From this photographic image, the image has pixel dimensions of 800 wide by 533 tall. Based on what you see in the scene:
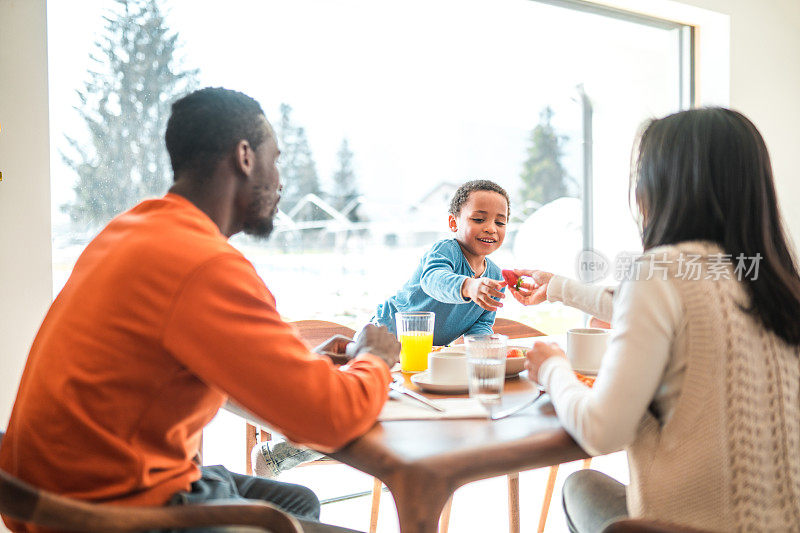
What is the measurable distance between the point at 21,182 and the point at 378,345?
1467 mm

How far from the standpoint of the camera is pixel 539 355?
4.00 feet

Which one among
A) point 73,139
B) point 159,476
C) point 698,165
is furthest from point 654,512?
point 73,139

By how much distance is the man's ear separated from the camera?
46.6 inches

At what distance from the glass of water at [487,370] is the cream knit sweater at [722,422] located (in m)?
0.20

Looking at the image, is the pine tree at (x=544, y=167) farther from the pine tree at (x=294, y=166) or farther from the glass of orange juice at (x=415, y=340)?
the glass of orange juice at (x=415, y=340)

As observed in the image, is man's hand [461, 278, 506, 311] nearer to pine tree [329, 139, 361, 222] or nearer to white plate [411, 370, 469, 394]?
white plate [411, 370, 469, 394]

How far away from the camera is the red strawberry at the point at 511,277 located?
185 centimetres

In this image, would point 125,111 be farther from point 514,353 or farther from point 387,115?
point 514,353

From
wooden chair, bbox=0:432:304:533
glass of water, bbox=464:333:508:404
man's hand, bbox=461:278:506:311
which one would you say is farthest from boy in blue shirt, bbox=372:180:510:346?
wooden chair, bbox=0:432:304:533

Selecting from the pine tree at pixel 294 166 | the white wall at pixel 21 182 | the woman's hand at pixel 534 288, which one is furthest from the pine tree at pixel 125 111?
the woman's hand at pixel 534 288

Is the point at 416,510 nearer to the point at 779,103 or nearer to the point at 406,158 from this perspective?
the point at 406,158

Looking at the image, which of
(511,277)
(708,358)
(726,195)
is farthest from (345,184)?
(708,358)

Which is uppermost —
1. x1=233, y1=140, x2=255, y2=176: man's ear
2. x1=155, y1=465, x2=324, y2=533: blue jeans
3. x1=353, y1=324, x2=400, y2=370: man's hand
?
x1=233, y1=140, x2=255, y2=176: man's ear

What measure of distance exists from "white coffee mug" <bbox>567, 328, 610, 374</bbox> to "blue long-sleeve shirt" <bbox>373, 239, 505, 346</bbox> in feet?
1.99
